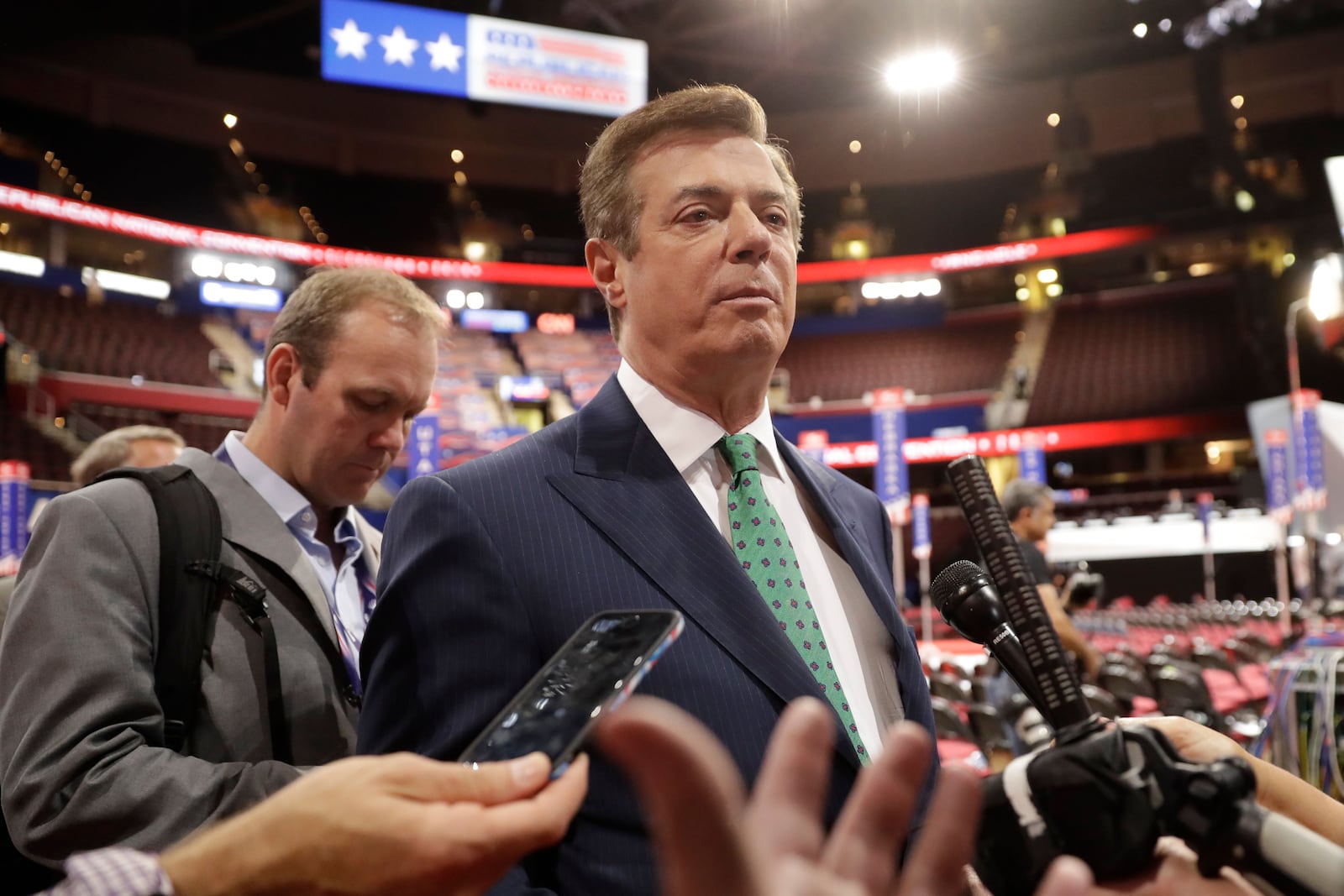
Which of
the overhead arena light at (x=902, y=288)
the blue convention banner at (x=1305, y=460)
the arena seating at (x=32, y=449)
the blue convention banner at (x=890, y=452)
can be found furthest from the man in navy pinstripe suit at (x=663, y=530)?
the overhead arena light at (x=902, y=288)

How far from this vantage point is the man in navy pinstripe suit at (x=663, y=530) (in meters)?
1.13

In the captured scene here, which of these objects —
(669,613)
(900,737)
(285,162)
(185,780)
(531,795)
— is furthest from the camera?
(285,162)

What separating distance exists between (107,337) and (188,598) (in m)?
21.1

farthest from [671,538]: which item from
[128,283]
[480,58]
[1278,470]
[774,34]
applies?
[128,283]

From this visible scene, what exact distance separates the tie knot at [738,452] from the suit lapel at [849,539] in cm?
13

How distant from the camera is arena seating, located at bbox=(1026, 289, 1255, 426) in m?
21.2

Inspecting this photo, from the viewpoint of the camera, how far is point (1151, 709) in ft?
19.7

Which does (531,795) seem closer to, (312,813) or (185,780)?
(312,813)

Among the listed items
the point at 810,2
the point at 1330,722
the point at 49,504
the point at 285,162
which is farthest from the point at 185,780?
the point at 285,162

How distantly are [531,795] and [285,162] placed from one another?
24.1m

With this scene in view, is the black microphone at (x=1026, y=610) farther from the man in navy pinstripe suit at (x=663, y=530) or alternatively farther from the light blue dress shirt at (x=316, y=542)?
the light blue dress shirt at (x=316, y=542)

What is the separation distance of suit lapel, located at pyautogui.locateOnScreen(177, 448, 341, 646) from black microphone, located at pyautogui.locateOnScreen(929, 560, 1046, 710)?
44.7 inches

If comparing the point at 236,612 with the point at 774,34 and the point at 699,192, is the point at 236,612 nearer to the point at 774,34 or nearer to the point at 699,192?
the point at 699,192

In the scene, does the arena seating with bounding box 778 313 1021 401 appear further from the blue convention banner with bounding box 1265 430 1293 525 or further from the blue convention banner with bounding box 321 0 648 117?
the blue convention banner with bounding box 1265 430 1293 525
